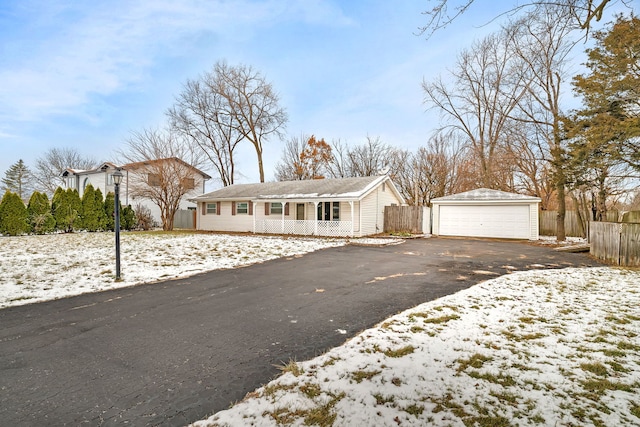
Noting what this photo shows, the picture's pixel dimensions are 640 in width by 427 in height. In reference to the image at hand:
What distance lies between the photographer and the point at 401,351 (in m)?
3.19

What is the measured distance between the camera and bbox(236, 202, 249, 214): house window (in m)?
21.0

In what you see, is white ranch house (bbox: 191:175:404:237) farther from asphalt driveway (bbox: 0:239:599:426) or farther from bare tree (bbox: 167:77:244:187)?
asphalt driveway (bbox: 0:239:599:426)

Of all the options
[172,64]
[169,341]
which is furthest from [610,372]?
[172,64]

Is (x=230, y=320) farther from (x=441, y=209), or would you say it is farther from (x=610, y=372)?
(x=441, y=209)

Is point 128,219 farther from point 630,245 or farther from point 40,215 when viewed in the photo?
point 630,245

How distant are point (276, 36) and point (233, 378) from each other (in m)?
13.2

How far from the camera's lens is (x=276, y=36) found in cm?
1238

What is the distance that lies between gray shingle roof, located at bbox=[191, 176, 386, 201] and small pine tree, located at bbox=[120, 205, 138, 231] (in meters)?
5.46

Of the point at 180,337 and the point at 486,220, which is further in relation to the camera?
the point at 486,220

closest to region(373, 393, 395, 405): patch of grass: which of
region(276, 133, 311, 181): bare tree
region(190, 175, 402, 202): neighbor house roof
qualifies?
region(190, 175, 402, 202): neighbor house roof

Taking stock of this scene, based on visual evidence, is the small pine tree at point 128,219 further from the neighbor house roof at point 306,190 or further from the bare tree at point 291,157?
the bare tree at point 291,157

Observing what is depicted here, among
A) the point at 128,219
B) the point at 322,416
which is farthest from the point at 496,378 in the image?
the point at 128,219

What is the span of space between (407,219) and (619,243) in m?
11.1

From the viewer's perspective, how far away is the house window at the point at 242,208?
68.9ft
